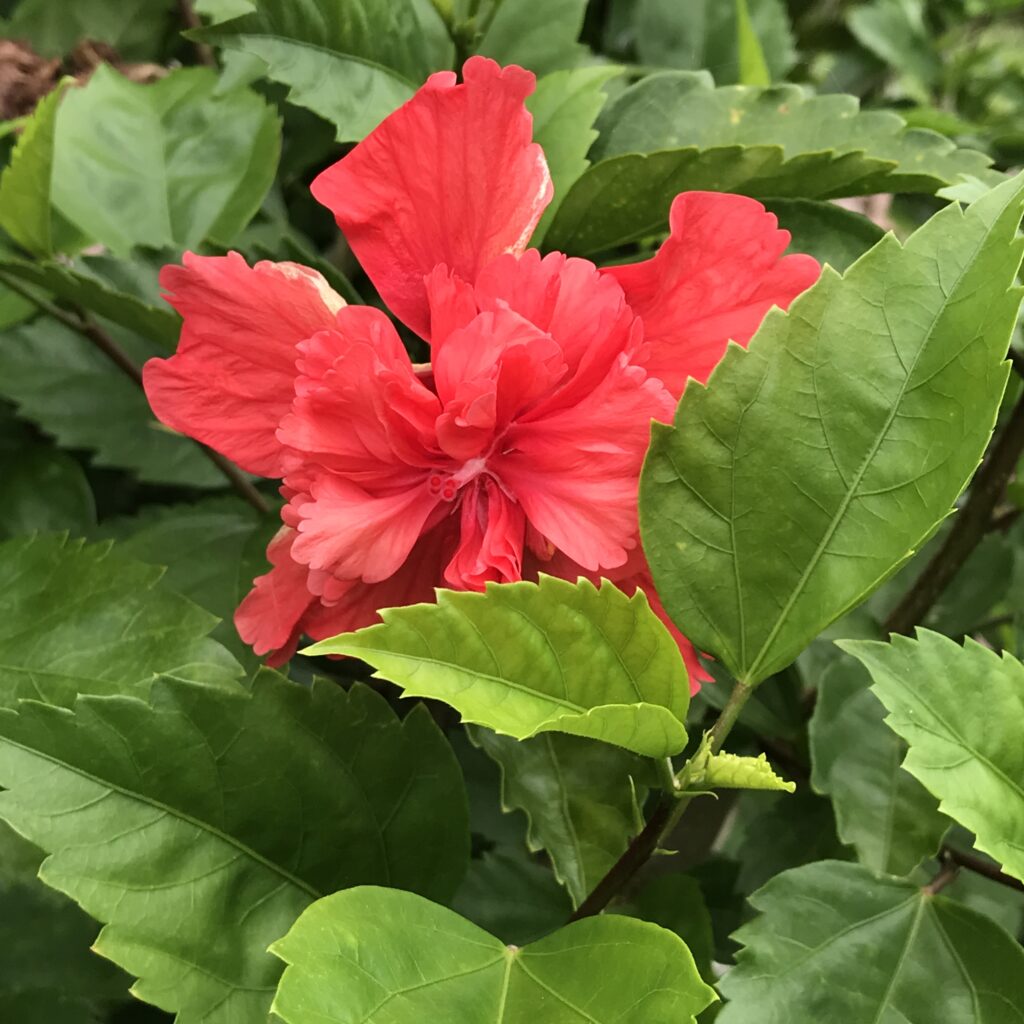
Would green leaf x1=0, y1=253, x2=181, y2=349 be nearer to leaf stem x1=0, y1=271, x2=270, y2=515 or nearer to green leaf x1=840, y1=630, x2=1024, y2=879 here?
leaf stem x1=0, y1=271, x2=270, y2=515

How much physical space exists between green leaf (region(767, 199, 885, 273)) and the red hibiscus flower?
0.11 m

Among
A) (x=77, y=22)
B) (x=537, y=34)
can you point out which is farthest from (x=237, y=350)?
(x=77, y=22)

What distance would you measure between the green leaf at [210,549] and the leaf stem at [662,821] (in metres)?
0.23

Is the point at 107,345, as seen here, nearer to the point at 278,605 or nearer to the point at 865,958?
the point at 278,605

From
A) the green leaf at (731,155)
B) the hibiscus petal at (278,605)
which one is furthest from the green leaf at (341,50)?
the hibiscus petal at (278,605)

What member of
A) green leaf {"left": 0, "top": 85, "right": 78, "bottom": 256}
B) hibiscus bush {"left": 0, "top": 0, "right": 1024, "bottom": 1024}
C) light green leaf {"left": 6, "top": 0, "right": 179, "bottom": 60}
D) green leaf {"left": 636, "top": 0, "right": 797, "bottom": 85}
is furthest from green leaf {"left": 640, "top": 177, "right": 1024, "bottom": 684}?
light green leaf {"left": 6, "top": 0, "right": 179, "bottom": 60}

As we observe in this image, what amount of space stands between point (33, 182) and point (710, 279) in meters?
0.36

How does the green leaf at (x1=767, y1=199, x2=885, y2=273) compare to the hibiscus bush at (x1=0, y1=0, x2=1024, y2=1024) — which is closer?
the hibiscus bush at (x1=0, y1=0, x2=1024, y2=1024)

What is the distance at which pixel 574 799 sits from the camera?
42 cm

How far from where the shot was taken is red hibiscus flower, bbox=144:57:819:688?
1.06 feet

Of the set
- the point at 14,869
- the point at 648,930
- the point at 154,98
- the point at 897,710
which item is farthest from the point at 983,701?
the point at 154,98

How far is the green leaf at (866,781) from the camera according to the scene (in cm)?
44

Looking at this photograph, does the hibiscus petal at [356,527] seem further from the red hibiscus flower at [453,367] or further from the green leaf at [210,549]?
the green leaf at [210,549]

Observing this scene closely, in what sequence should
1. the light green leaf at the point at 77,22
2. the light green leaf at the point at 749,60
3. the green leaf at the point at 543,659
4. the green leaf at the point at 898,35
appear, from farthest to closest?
the green leaf at the point at 898,35 < the light green leaf at the point at 77,22 < the light green leaf at the point at 749,60 < the green leaf at the point at 543,659
